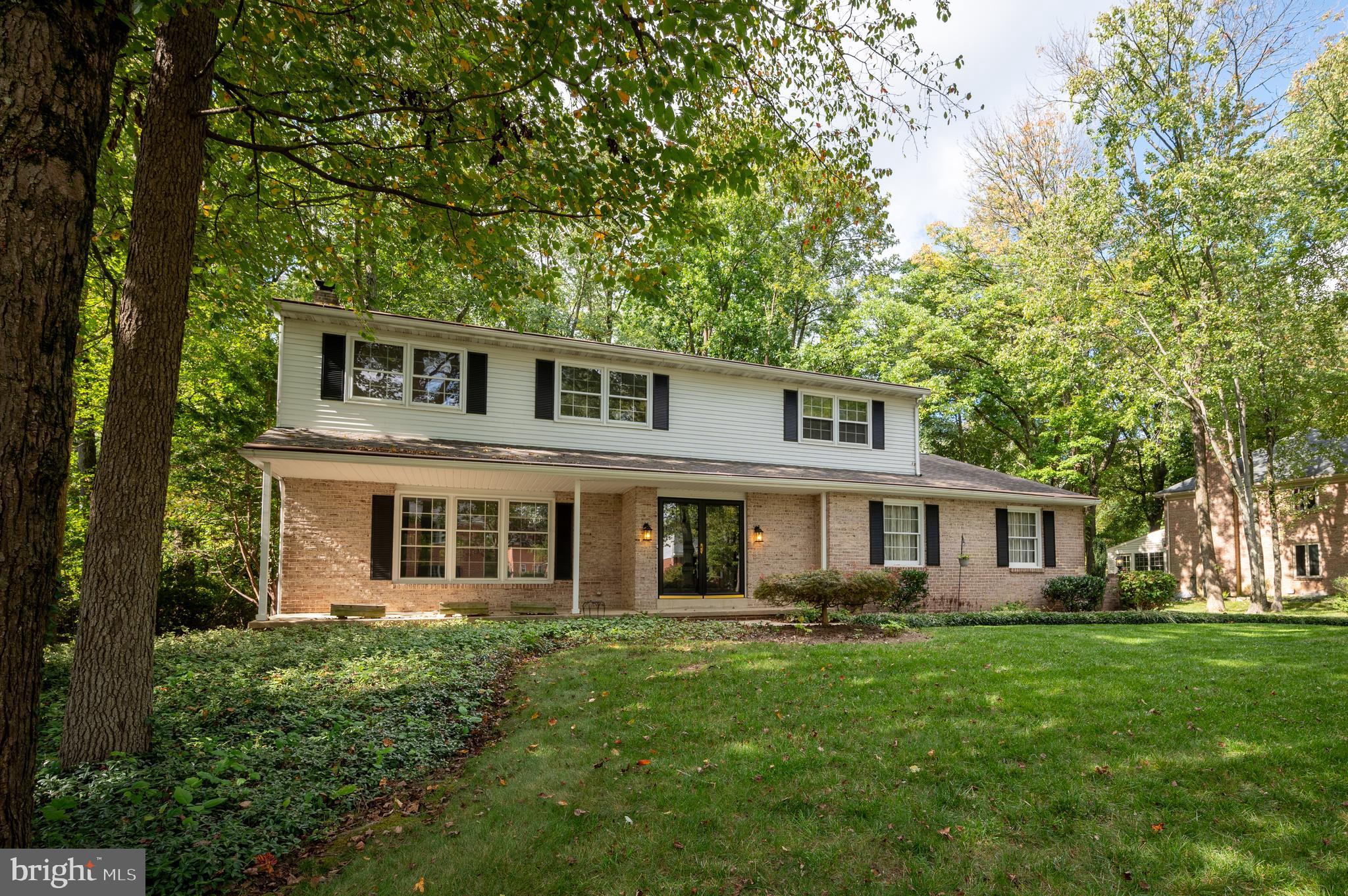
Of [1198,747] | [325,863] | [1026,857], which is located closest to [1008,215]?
[1198,747]

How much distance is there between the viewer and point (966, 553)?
1659 centimetres

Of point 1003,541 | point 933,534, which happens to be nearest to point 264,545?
point 933,534

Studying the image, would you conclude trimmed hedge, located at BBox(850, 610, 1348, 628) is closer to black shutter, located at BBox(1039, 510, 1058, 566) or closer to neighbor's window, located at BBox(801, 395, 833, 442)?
black shutter, located at BBox(1039, 510, 1058, 566)

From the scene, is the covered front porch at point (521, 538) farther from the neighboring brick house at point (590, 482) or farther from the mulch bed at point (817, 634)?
the mulch bed at point (817, 634)

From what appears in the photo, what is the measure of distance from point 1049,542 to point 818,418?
732cm

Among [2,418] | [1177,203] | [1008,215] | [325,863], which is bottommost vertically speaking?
[325,863]

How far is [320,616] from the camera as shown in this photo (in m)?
11.7

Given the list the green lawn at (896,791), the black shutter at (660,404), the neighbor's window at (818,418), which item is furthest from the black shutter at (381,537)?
the neighbor's window at (818,418)

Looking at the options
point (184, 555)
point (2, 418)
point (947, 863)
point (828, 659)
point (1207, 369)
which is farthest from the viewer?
point (1207, 369)

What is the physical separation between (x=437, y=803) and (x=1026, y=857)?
3.63 meters

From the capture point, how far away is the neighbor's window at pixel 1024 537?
17344mm

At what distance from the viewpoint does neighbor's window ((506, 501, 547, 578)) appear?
13.8 meters

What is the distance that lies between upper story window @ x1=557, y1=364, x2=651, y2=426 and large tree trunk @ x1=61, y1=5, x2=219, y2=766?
30.9ft

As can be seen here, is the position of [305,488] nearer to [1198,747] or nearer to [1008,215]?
[1198,747]
